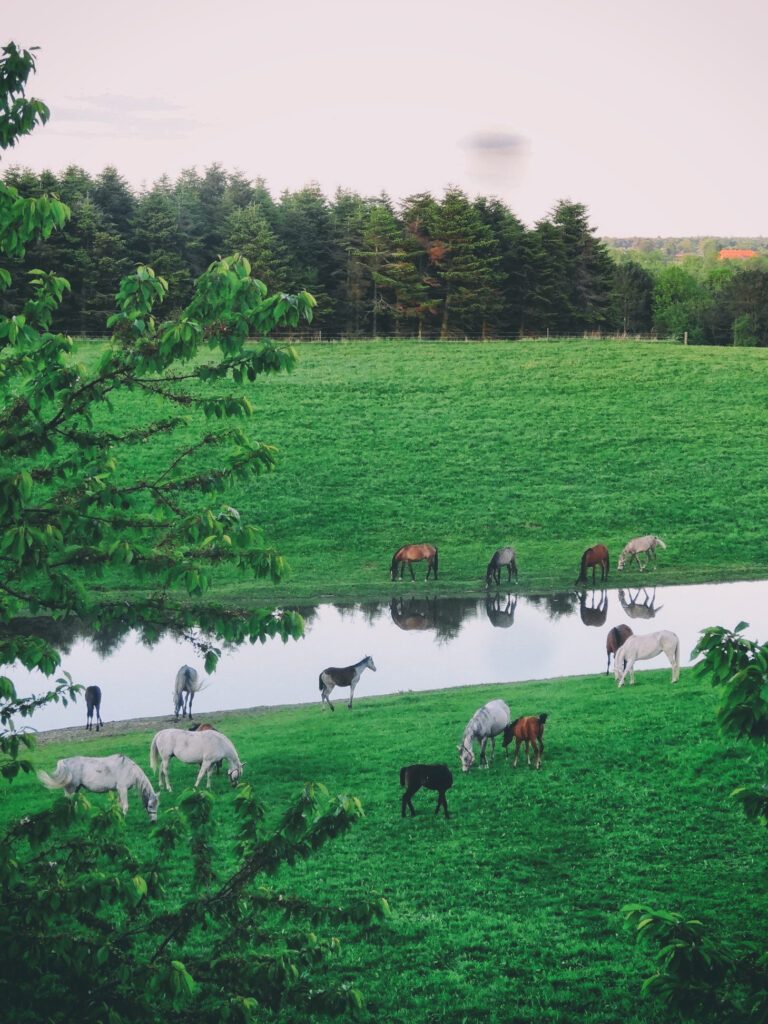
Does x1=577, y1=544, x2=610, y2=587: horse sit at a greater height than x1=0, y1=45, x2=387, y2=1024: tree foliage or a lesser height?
lesser

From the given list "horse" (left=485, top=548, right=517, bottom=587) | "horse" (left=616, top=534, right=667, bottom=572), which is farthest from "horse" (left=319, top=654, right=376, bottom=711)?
"horse" (left=616, top=534, right=667, bottom=572)

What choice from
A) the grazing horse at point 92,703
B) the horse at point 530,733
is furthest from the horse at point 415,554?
the horse at point 530,733

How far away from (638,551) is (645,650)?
16.1 metres

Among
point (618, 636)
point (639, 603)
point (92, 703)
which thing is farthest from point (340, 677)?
point (639, 603)

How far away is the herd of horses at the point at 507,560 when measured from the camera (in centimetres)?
3684

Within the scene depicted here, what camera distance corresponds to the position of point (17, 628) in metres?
32.6

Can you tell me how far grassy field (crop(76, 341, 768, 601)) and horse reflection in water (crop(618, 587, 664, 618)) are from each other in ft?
4.99

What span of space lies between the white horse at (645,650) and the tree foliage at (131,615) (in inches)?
632

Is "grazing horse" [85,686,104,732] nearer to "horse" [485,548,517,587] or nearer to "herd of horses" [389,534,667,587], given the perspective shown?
"herd of horses" [389,534,667,587]

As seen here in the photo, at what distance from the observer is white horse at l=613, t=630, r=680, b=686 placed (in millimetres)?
23328

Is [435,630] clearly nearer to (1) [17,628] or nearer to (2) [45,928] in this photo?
(1) [17,628]

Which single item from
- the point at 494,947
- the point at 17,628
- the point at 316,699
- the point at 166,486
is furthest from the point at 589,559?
the point at 166,486

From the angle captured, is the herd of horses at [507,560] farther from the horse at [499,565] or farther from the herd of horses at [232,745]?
the herd of horses at [232,745]

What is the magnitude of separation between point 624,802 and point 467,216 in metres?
76.9
